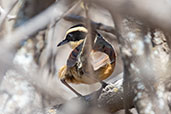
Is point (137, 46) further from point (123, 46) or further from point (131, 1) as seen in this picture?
point (131, 1)

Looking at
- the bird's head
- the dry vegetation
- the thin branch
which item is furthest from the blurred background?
the thin branch

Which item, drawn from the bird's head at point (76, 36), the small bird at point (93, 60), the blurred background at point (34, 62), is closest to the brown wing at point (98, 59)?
the small bird at point (93, 60)

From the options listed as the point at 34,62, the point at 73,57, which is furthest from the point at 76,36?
the point at 34,62

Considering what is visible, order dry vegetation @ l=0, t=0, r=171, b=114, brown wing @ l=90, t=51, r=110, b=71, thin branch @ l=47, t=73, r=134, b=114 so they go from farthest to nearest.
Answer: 1. thin branch @ l=47, t=73, r=134, b=114
2. brown wing @ l=90, t=51, r=110, b=71
3. dry vegetation @ l=0, t=0, r=171, b=114

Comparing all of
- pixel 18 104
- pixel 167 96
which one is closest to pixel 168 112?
pixel 167 96

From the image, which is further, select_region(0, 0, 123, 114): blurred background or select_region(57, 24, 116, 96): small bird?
select_region(0, 0, 123, 114): blurred background

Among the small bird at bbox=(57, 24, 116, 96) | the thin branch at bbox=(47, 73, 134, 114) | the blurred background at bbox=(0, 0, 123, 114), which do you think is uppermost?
the small bird at bbox=(57, 24, 116, 96)

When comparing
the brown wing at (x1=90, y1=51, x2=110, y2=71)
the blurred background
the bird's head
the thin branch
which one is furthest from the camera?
the blurred background

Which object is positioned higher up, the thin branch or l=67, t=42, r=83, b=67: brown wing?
l=67, t=42, r=83, b=67: brown wing

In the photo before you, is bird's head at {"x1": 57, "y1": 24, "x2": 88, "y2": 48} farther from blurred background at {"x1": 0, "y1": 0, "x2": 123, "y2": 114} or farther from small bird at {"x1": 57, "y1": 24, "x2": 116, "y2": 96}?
blurred background at {"x1": 0, "y1": 0, "x2": 123, "y2": 114}

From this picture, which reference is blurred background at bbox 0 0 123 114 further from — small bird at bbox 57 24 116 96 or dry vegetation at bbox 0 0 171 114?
small bird at bbox 57 24 116 96
